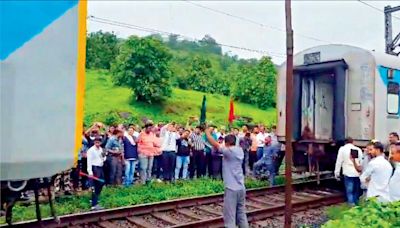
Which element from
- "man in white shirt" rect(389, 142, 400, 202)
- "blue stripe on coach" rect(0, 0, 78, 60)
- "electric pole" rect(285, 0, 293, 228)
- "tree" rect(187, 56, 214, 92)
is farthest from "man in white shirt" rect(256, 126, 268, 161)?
"tree" rect(187, 56, 214, 92)

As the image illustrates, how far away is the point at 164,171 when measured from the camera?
12266 millimetres

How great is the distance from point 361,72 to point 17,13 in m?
9.36

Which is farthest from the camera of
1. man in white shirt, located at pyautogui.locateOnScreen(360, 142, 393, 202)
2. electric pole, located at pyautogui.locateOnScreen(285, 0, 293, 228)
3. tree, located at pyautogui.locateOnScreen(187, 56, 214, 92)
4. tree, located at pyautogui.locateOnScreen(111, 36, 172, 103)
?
tree, located at pyautogui.locateOnScreen(187, 56, 214, 92)

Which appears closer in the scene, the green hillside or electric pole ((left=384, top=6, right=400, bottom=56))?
electric pole ((left=384, top=6, right=400, bottom=56))

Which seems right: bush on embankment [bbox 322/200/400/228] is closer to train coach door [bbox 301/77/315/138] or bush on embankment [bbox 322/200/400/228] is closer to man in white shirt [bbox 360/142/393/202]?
man in white shirt [bbox 360/142/393/202]

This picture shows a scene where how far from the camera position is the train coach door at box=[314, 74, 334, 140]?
12609 millimetres

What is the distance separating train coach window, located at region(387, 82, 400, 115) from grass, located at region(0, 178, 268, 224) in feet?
11.7

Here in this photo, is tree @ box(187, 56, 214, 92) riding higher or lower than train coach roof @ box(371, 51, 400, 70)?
higher

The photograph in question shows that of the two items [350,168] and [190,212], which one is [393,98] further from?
Answer: [190,212]

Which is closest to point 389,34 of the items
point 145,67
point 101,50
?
point 145,67

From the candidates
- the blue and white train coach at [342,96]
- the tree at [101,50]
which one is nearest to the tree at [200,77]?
the tree at [101,50]

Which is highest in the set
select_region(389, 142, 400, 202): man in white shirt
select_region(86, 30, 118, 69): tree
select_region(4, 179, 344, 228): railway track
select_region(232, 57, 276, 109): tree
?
select_region(86, 30, 118, 69): tree

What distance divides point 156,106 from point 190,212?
2092cm

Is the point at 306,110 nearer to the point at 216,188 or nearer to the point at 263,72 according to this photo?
the point at 216,188
